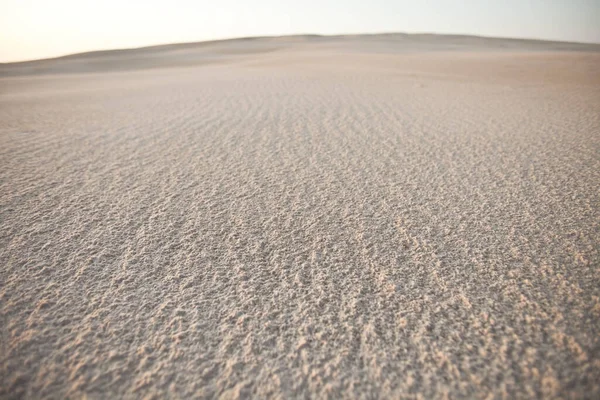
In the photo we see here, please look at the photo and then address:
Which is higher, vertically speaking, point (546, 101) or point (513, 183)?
point (546, 101)

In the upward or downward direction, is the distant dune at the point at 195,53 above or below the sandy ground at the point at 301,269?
above

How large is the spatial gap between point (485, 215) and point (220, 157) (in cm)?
129

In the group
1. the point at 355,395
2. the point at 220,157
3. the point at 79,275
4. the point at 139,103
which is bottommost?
the point at 355,395

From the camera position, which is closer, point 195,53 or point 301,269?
point 301,269

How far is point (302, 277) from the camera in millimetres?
795

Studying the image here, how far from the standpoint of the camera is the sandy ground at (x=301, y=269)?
22.1 inches

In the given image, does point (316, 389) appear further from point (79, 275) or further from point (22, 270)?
point (22, 270)

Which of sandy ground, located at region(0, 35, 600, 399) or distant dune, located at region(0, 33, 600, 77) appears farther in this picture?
distant dune, located at region(0, 33, 600, 77)

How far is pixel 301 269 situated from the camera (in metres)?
0.82

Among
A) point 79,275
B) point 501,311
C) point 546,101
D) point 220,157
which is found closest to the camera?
point 501,311

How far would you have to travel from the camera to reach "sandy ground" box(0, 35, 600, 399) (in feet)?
1.84

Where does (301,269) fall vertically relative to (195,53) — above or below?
below

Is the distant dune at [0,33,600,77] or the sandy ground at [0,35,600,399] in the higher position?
the distant dune at [0,33,600,77]

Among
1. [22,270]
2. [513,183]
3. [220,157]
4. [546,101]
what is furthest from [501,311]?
[546,101]
